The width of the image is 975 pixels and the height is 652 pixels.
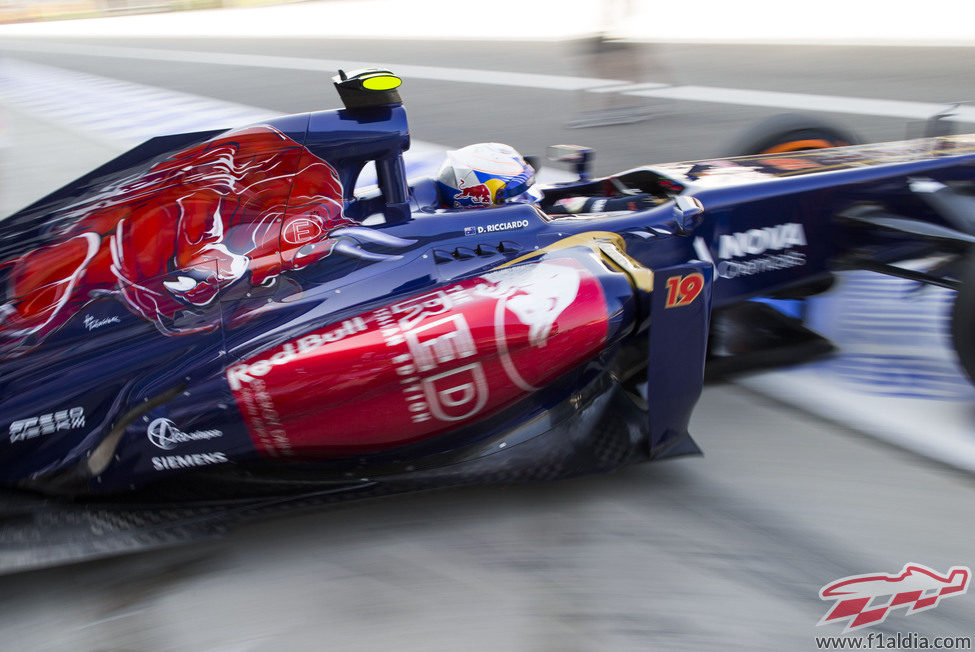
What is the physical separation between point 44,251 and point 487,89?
790 cm

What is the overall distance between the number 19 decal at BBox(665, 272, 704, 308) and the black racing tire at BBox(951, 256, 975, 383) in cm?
92

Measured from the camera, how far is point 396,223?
282 centimetres

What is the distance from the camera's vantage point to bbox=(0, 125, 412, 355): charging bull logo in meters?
2.58

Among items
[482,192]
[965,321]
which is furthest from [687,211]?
[965,321]

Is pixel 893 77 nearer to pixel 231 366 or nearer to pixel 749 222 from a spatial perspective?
pixel 749 222

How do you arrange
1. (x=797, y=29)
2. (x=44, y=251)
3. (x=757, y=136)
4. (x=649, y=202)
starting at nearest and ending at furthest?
(x=44, y=251), (x=649, y=202), (x=757, y=136), (x=797, y=29)

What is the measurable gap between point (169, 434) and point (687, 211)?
5.95 feet

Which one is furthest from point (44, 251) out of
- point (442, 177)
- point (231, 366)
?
point (442, 177)

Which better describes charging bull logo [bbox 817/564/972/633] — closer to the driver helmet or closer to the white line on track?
the driver helmet

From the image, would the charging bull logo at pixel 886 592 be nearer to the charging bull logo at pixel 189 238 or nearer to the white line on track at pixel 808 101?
the charging bull logo at pixel 189 238

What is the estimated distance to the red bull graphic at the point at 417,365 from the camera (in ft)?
7.92

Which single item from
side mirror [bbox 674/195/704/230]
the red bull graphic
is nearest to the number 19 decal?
the red bull graphic

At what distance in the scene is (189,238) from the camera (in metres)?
2.63

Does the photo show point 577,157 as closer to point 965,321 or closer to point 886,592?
point 965,321
